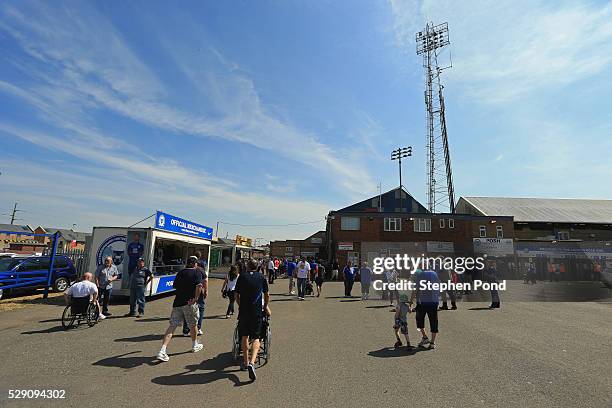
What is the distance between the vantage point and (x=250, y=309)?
5078 millimetres

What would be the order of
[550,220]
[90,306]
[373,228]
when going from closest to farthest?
[90,306] → [373,228] → [550,220]

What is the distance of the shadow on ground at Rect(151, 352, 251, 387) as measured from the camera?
15.1ft

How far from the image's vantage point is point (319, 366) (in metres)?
5.35

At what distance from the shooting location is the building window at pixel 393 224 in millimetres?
33406

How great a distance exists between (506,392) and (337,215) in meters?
29.0

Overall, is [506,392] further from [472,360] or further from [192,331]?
[192,331]

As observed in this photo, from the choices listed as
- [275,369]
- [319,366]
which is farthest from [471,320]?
[275,369]

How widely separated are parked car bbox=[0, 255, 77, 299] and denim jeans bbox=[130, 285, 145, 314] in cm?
596

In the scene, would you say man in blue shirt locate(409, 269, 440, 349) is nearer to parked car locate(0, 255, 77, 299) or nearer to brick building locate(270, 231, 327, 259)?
parked car locate(0, 255, 77, 299)

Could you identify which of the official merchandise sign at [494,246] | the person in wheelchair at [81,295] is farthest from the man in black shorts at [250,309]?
the official merchandise sign at [494,246]

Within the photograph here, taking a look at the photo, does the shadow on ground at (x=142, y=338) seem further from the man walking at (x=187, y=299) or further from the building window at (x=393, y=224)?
the building window at (x=393, y=224)

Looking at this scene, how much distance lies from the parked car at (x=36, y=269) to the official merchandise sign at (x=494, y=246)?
34.2 m

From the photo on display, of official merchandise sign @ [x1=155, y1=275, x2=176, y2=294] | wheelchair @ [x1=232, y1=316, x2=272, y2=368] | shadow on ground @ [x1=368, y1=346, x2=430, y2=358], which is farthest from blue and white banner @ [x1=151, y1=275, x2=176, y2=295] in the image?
shadow on ground @ [x1=368, y1=346, x2=430, y2=358]

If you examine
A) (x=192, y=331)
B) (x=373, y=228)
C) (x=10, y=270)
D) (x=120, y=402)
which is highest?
(x=373, y=228)
